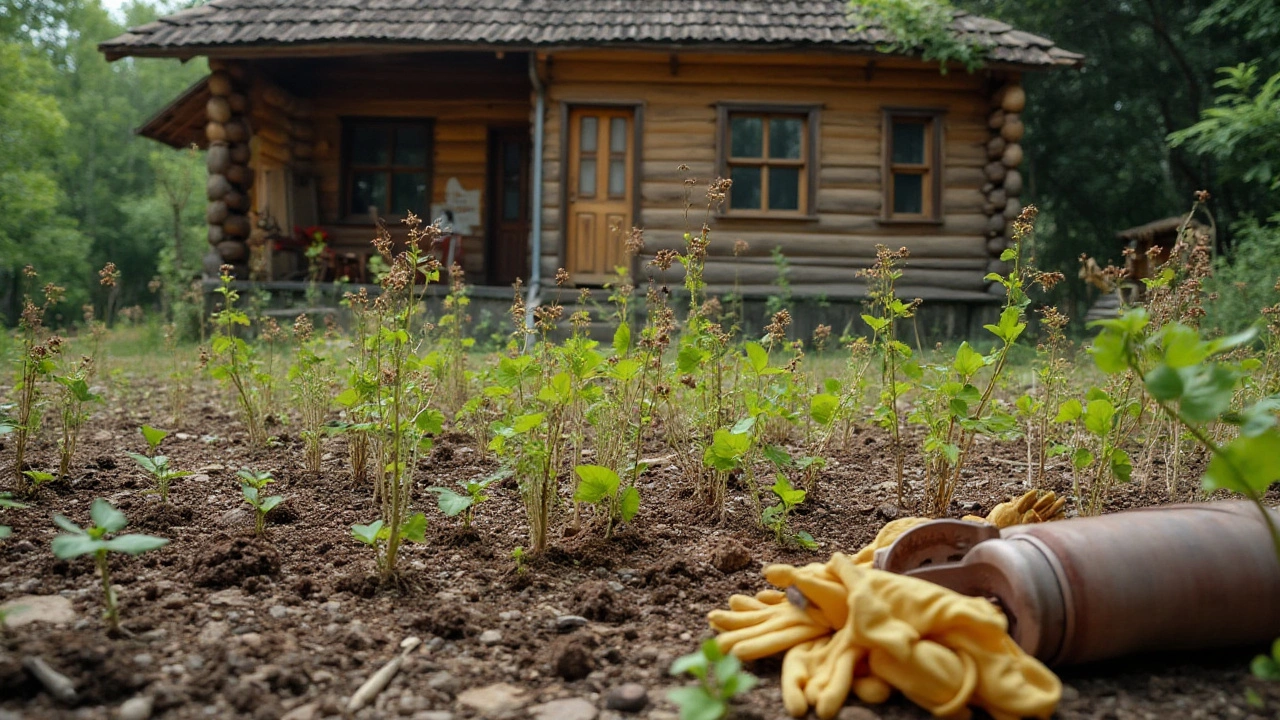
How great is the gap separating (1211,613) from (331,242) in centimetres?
1151

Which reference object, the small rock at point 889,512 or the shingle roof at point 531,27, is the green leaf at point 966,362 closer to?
the small rock at point 889,512

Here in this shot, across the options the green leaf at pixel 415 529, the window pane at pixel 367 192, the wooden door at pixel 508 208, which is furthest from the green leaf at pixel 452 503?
the window pane at pixel 367 192

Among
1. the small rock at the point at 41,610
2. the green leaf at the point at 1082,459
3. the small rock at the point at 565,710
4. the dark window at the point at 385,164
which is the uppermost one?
the dark window at the point at 385,164

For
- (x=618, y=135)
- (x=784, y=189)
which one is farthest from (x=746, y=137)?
(x=618, y=135)

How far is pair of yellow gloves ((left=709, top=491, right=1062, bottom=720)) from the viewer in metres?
1.63

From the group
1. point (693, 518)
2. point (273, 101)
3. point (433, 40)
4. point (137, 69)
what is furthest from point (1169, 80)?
point (137, 69)

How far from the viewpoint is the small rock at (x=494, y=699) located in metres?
1.75

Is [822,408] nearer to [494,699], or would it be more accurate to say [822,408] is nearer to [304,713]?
[494,699]

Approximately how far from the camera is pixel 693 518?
2.96 meters

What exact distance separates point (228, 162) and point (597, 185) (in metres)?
4.07

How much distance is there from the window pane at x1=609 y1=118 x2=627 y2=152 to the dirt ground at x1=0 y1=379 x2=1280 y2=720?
7.24 metres

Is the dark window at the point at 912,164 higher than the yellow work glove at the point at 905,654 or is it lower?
higher

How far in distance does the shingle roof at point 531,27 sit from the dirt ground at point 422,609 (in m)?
6.76

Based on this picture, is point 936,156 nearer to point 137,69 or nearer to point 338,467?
point 338,467
